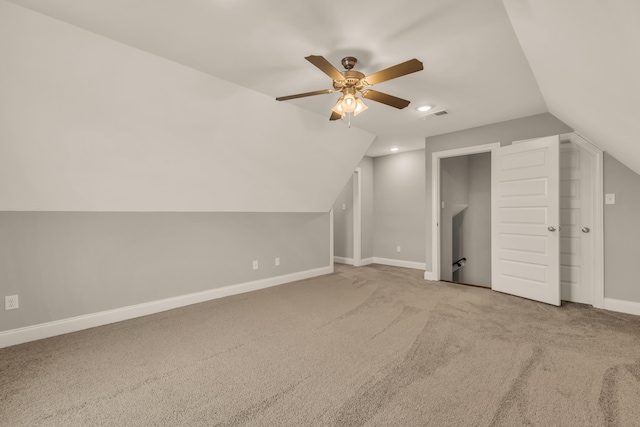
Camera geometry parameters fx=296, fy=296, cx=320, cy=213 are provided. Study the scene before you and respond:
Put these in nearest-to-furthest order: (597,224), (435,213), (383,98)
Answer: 1. (383,98)
2. (597,224)
3. (435,213)

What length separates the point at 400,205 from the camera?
602 centimetres

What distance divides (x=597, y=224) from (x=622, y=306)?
0.90 m

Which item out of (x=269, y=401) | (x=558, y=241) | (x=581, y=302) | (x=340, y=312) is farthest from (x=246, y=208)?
(x=581, y=302)

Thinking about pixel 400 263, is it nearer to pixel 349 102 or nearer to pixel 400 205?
pixel 400 205

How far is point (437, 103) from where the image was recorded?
3336 millimetres

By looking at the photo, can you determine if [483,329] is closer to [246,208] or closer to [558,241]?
[558,241]

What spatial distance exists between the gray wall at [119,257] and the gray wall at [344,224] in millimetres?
2124

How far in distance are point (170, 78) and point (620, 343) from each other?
429 cm

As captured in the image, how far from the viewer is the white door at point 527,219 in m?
3.42

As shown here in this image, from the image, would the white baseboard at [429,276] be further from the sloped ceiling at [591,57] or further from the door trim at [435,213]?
the sloped ceiling at [591,57]

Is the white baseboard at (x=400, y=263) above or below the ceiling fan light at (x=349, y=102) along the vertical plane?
below

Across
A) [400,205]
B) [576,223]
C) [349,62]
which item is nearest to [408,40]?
[349,62]

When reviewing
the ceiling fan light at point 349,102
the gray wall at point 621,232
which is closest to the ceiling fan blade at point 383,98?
the ceiling fan light at point 349,102

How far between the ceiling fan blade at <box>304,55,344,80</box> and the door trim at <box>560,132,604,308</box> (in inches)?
124
